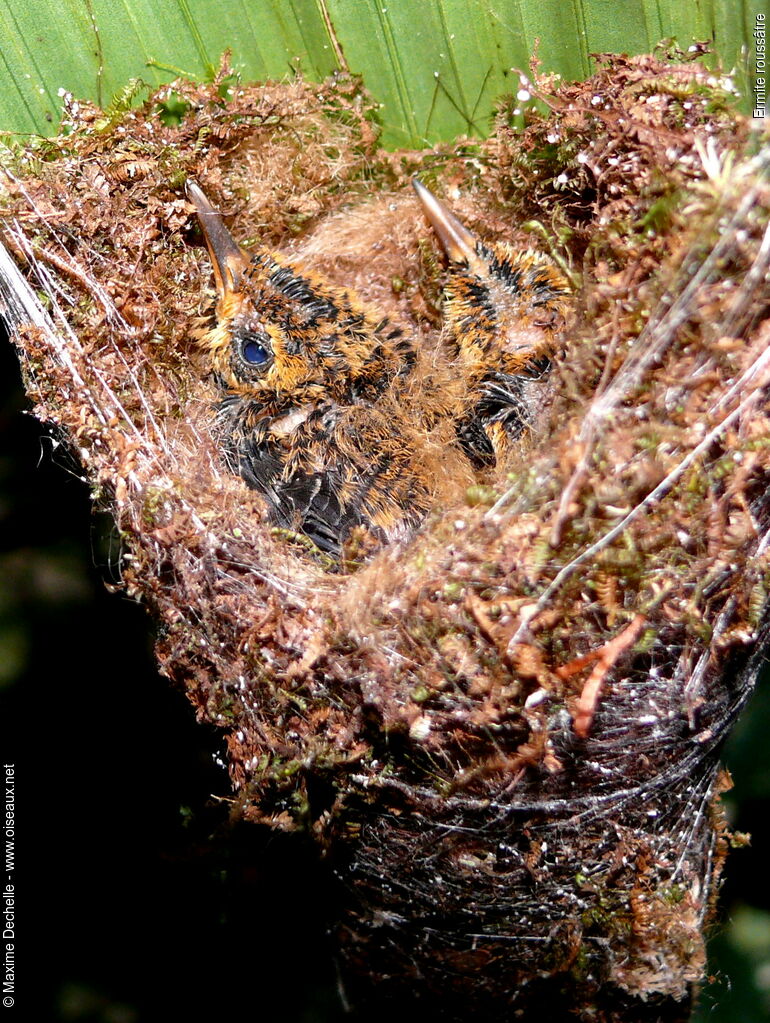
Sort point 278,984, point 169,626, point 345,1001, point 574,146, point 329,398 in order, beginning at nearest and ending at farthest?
point 169,626
point 574,146
point 329,398
point 345,1001
point 278,984

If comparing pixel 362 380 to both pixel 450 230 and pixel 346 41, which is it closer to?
pixel 450 230

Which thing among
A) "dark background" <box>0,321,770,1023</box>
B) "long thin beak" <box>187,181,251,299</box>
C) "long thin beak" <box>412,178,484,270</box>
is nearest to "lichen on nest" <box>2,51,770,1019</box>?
"long thin beak" <box>187,181,251,299</box>

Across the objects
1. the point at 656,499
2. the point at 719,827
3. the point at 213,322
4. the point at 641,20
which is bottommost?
the point at 719,827

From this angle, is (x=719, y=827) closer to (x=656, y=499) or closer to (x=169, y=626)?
(x=656, y=499)

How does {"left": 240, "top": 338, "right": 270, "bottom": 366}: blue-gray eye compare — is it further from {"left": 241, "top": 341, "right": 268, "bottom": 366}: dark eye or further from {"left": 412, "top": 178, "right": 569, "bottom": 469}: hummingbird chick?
{"left": 412, "top": 178, "right": 569, "bottom": 469}: hummingbird chick

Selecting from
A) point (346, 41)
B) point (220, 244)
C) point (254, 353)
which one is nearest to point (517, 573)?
point (254, 353)

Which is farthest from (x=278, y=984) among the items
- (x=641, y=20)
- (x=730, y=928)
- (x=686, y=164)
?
(x=641, y=20)
